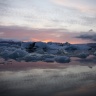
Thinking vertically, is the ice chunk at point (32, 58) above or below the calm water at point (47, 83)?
above

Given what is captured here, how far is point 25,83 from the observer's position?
5641 millimetres

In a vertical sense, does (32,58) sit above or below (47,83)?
above

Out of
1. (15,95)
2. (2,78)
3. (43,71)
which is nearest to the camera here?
(15,95)

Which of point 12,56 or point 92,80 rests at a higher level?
point 12,56

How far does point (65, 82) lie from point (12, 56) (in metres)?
5.51

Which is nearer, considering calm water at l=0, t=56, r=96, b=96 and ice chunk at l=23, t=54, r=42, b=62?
calm water at l=0, t=56, r=96, b=96

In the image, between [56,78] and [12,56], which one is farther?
[12,56]

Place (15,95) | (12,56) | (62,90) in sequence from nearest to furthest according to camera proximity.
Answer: (15,95) < (62,90) < (12,56)

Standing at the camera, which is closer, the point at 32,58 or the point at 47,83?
the point at 47,83

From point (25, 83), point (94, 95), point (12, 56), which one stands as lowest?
point (94, 95)

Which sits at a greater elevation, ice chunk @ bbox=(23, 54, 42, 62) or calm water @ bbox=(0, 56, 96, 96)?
ice chunk @ bbox=(23, 54, 42, 62)

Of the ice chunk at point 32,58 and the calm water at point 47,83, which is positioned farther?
the ice chunk at point 32,58

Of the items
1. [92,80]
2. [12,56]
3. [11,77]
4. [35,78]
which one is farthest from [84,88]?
[12,56]

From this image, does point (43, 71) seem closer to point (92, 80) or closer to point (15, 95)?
point (92, 80)
